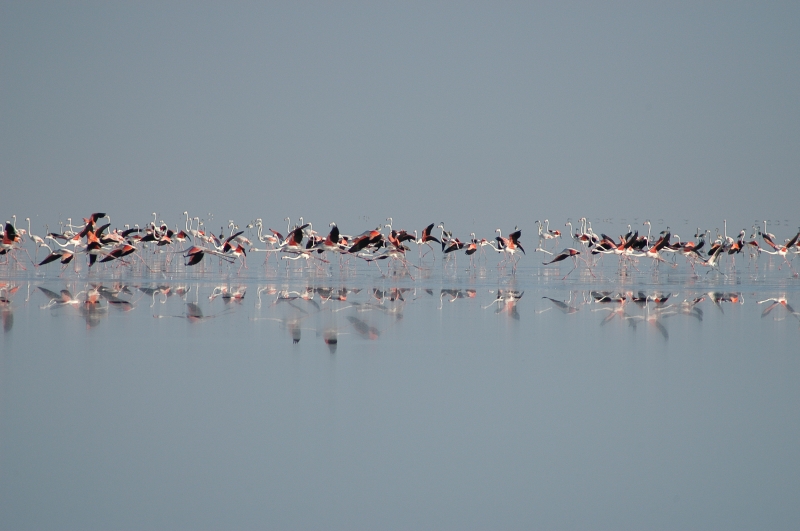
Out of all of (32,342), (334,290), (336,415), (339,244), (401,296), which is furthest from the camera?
(339,244)

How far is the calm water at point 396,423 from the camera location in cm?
372

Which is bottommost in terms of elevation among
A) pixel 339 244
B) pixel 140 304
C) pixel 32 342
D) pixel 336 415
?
pixel 336 415

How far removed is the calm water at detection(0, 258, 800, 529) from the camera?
3721mm

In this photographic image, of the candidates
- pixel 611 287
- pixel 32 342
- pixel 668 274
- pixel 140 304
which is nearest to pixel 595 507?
pixel 32 342

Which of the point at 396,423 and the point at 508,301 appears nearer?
the point at 396,423

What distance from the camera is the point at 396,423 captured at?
486 cm

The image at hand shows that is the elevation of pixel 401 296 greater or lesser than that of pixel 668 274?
lesser

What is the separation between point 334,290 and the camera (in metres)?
13.9

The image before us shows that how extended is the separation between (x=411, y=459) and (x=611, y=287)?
11.3 metres

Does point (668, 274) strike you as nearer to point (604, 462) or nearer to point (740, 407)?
point (740, 407)

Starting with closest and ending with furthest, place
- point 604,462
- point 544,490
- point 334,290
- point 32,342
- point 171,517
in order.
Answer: point 171,517
point 544,490
point 604,462
point 32,342
point 334,290

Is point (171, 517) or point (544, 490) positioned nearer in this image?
point (171, 517)

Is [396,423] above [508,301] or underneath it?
underneath

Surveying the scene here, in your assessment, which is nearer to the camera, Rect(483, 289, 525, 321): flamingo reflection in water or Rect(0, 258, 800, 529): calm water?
Rect(0, 258, 800, 529): calm water
